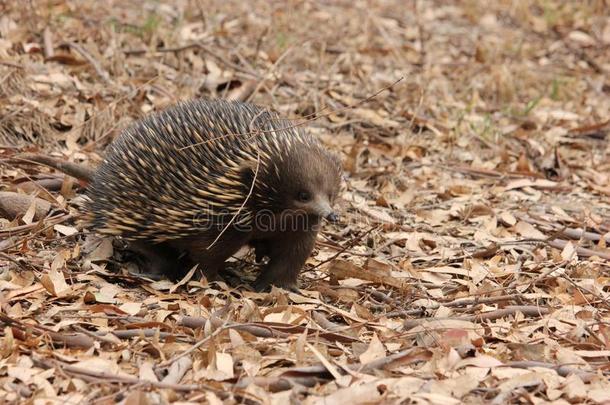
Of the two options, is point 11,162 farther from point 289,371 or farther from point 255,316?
point 289,371

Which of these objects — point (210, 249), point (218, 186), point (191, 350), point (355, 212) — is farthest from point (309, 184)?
point (355, 212)

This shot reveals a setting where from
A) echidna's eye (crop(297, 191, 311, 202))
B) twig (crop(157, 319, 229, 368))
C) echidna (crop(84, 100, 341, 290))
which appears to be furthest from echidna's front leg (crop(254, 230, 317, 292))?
twig (crop(157, 319, 229, 368))

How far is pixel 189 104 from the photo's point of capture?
495cm

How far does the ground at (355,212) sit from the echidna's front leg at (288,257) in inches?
7.1

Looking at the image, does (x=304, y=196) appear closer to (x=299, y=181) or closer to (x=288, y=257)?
(x=299, y=181)

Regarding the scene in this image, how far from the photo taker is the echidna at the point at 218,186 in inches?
182

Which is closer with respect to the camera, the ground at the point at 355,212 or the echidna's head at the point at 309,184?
the ground at the point at 355,212

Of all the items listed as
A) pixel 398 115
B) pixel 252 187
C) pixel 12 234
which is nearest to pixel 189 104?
pixel 252 187

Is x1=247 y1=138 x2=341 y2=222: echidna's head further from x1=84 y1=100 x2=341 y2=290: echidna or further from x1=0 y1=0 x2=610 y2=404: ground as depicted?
x1=0 y1=0 x2=610 y2=404: ground

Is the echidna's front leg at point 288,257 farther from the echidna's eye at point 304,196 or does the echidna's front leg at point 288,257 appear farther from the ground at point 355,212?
the echidna's eye at point 304,196

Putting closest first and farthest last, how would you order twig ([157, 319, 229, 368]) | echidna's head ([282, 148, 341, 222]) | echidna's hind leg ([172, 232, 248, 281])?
twig ([157, 319, 229, 368])
echidna's head ([282, 148, 341, 222])
echidna's hind leg ([172, 232, 248, 281])

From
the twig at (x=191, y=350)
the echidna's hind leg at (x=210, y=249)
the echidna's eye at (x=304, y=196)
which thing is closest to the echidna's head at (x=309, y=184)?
the echidna's eye at (x=304, y=196)

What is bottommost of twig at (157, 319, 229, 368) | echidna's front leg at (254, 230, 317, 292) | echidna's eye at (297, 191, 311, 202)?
echidna's front leg at (254, 230, 317, 292)

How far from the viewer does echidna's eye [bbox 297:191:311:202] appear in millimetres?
4602
